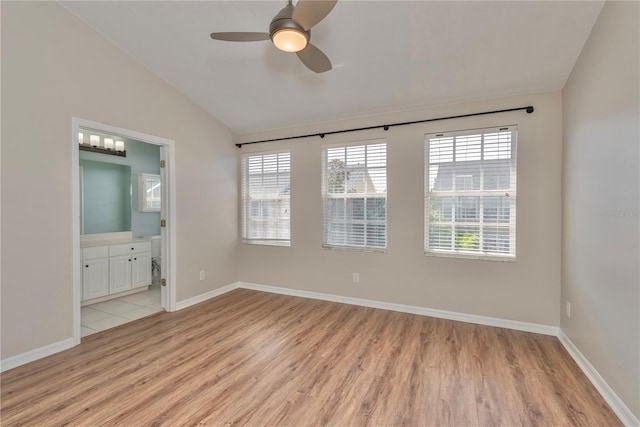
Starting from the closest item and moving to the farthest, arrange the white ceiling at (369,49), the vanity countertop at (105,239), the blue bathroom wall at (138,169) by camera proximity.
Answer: the white ceiling at (369,49) → the vanity countertop at (105,239) → the blue bathroom wall at (138,169)

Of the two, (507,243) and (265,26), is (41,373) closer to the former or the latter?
(265,26)

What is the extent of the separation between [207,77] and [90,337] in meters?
3.23

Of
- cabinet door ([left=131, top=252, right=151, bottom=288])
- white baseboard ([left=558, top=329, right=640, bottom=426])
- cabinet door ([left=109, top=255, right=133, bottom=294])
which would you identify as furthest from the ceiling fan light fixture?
cabinet door ([left=131, top=252, right=151, bottom=288])

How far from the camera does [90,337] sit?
3.07 m

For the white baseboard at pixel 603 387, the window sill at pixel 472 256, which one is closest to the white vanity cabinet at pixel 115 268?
the window sill at pixel 472 256

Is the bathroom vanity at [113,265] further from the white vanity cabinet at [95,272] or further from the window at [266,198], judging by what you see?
the window at [266,198]

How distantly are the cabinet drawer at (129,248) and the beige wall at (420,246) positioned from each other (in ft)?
5.09

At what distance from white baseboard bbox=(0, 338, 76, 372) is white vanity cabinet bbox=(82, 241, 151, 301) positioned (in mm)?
1331

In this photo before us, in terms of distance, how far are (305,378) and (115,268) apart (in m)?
3.56

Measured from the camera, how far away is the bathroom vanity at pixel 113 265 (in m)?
4.00

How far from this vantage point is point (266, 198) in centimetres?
480

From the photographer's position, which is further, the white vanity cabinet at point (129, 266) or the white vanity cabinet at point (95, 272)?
the white vanity cabinet at point (129, 266)

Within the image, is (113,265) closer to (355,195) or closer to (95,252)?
(95,252)

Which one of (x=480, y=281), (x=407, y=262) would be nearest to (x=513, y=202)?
(x=480, y=281)
